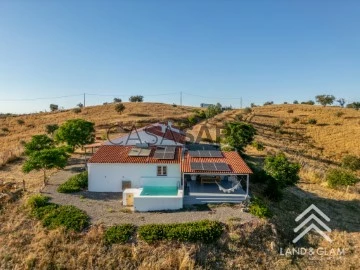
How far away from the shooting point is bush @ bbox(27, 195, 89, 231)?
65.7 ft

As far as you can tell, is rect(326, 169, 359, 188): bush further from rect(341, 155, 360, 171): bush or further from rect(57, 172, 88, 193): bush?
rect(57, 172, 88, 193): bush

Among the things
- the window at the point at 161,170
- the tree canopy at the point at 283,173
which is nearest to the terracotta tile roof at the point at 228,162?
the window at the point at 161,170

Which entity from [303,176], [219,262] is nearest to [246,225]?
[219,262]

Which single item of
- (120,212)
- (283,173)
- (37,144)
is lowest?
(120,212)

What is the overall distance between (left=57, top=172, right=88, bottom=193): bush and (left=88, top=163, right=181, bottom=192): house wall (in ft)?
4.40

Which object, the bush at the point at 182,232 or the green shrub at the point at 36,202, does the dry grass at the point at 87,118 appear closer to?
the green shrub at the point at 36,202

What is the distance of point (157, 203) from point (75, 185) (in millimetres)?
9981

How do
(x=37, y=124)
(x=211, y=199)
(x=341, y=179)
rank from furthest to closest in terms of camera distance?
(x=37, y=124)
(x=341, y=179)
(x=211, y=199)

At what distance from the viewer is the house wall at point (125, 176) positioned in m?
26.7

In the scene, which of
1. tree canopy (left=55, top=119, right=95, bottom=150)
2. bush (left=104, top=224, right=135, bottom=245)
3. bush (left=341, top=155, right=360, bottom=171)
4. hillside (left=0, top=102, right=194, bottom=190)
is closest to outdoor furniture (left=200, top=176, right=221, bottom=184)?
bush (left=104, top=224, right=135, bottom=245)

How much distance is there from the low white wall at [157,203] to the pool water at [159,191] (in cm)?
97

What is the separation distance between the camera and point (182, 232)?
19109 mm

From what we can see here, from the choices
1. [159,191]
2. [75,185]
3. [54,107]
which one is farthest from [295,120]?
[54,107]

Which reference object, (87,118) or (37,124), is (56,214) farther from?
(37,124)
